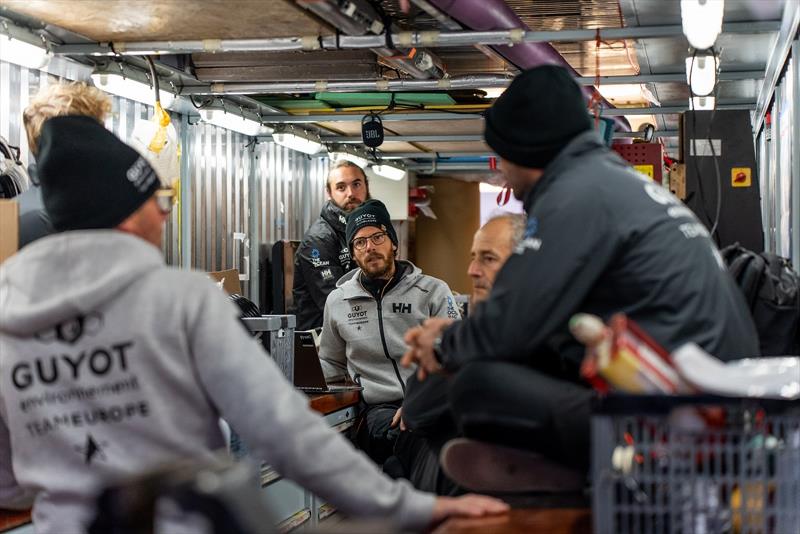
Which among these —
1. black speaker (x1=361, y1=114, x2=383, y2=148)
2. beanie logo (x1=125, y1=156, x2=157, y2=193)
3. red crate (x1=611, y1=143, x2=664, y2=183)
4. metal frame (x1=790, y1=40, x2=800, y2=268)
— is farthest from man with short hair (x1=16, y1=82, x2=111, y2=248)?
black speaker (x1=361, y1=114, x2=383, y2=148)

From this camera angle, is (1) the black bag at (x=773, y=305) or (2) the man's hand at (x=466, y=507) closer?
(2) the man's hand at (x=466, y=507)

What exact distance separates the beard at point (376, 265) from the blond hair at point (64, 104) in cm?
216

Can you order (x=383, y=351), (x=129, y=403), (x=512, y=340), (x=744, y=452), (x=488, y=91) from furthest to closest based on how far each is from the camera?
(x=488, y=91)
(x=383, y=351)
(x=512, y=340)
(x=129, y=403)
(x=744, y=452)

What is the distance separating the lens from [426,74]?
7020 millimetres

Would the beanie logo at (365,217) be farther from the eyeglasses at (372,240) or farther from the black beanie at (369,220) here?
the eyeglasses at (372,240)

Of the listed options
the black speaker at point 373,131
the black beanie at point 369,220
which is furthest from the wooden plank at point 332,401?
the black speaker at point 373,131

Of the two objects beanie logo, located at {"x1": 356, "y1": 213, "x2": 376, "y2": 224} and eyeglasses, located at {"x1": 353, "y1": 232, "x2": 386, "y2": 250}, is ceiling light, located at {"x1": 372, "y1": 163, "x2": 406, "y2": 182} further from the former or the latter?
eyeglasses, located at {"x1": 353, "y1": 232, "x2": 386, "y2": 250}

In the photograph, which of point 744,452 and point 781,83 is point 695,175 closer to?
point 781,83

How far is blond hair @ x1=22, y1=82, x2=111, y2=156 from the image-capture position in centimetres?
337

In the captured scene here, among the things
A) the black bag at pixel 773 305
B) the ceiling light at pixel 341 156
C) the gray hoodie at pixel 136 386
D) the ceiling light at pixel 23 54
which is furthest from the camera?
the ceiling light at pixel 341 156

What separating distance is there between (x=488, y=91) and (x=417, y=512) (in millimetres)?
6947

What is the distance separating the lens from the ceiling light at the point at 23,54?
546 centimetres

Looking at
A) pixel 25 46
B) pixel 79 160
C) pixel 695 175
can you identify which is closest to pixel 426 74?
pixel 25 46

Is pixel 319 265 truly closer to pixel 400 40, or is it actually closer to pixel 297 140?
pixel 297 140
